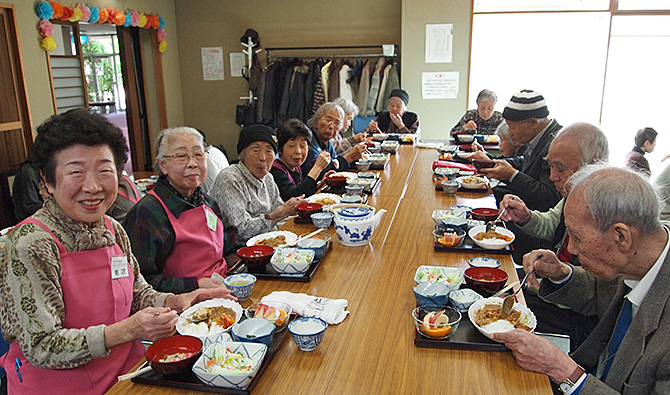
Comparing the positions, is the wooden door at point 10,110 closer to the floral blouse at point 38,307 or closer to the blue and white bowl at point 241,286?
the floral blouse at point 38,307

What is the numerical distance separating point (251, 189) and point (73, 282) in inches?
56.8

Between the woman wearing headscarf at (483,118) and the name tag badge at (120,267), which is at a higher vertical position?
the woman wearing headscarf at (483,118)

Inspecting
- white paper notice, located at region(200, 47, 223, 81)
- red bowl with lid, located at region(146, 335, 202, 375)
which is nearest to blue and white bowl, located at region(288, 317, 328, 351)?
red bowl with lid, located at region(146, 335, 202, 375)

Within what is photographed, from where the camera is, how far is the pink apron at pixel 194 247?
2047mm

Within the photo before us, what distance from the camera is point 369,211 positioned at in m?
2.12

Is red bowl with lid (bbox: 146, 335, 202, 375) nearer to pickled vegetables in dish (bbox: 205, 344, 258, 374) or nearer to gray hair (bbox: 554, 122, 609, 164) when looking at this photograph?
pickled vegetables in dish (bbox: 205, 344, 258, 374)

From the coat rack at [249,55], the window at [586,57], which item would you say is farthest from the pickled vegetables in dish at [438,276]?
the coat rack at [249,55]

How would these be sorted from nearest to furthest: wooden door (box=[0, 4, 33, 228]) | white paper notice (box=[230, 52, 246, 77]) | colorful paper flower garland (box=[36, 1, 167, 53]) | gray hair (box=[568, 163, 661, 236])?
gray hair (box=[568, 163, 661, 236])
wooden door (box=[0, 4, 33, 228])
colorful paper flower garland (box=[36, 1, 167, 53])
white paper notice (box=[230, 52, 246, 77])

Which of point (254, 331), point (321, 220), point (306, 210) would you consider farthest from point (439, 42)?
point (254, 331)

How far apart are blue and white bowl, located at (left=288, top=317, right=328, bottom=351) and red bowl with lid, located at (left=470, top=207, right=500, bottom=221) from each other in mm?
1252

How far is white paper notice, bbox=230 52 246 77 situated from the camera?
753cm

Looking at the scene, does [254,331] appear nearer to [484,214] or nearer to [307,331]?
[307,331]

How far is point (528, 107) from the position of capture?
329cm

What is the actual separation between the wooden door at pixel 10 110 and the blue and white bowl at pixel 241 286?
3.92 metres
